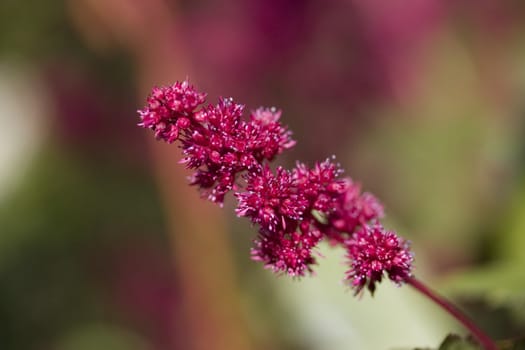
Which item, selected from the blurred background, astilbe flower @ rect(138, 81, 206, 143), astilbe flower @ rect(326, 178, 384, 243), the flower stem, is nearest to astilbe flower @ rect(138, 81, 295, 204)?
Result: astilbe flower @ rect(138, 81, 206, 143)

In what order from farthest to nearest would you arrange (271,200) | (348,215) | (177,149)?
(177,149) < (348,215) < (271,200)

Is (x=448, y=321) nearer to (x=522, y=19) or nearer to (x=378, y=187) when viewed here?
(x=378, y=187)

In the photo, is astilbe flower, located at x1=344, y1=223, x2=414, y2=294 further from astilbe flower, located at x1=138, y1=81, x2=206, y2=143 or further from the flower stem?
astilbe flower, located at x1=138, y1=81, x2=206, y2=143

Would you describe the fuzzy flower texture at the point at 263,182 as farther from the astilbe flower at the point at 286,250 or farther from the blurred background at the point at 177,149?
the blurred background at the point at 177,149

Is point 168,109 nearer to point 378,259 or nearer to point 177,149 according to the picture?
point 378,259

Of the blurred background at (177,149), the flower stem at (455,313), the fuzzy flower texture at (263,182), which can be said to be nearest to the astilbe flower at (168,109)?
the fuzzy flower texture at (263,182)

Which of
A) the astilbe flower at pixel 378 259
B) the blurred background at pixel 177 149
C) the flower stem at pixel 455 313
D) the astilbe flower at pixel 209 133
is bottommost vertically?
the flower stem at pixel 455 313

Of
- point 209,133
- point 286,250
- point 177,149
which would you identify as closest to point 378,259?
point 286,250

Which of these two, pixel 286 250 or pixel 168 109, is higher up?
pixel 168 109
